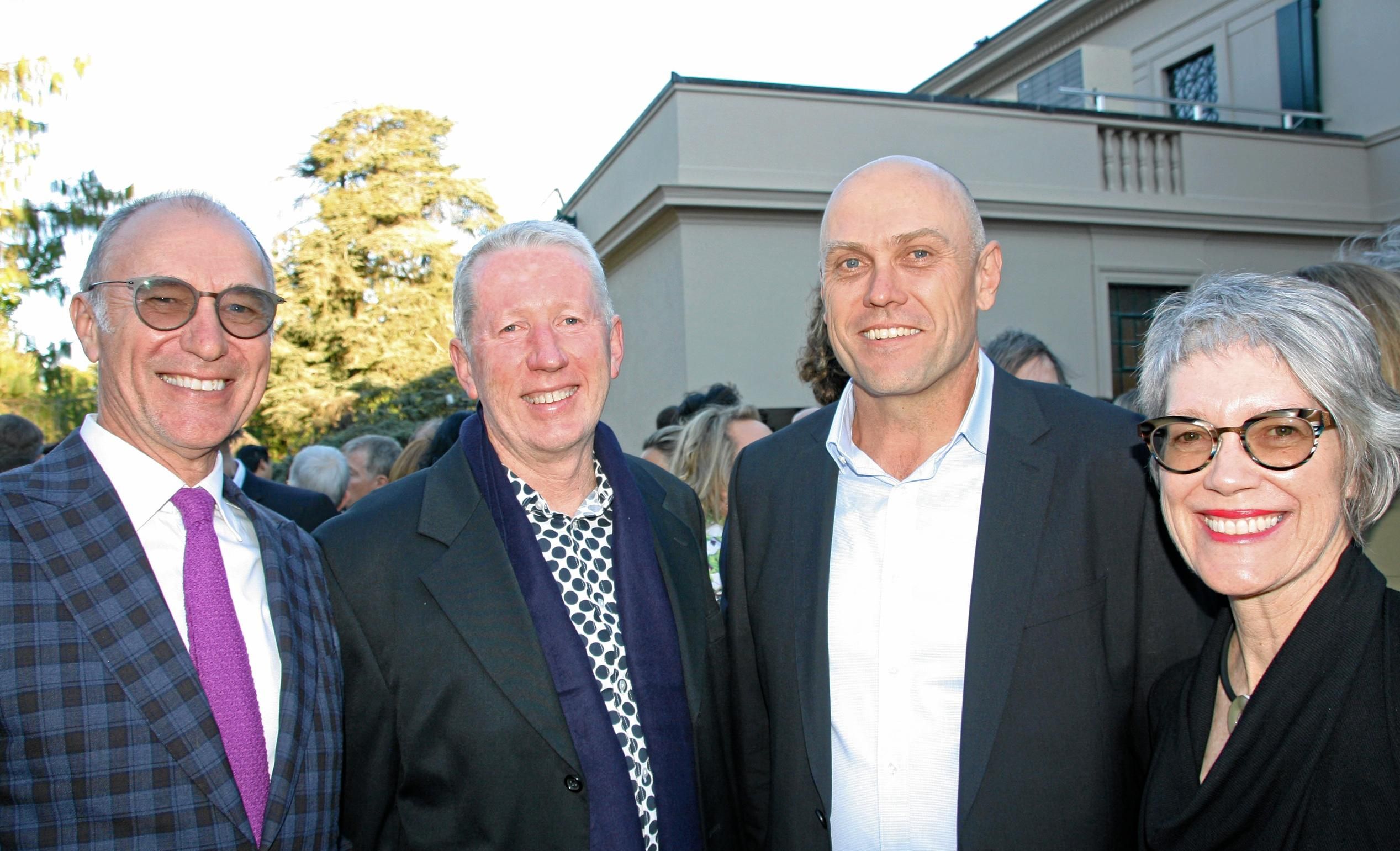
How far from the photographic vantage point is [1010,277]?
35.2 ft

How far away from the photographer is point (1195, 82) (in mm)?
14617

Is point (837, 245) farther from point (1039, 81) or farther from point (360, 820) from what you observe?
point (1039, 81)

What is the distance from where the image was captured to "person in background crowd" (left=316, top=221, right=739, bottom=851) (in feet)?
7.02

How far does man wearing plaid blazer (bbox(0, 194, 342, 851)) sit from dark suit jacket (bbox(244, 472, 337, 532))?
292 cm

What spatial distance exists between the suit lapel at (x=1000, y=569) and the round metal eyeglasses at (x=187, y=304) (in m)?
1.78

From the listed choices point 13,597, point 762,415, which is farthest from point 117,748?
point 762,415

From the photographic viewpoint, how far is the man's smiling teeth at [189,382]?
2027mm

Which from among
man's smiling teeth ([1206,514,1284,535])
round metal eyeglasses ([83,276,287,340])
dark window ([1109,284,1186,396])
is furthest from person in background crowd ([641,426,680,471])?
dark window ([1109,284,1186,396])

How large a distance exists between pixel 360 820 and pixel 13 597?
90 cm

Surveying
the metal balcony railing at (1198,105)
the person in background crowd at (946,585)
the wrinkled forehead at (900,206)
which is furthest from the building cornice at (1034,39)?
the person in background crowd at (946,585)

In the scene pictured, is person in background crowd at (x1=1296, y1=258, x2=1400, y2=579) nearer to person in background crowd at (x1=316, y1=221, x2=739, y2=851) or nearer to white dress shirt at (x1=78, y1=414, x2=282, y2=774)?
person in background crowd at (x1=316, y1=221, x2=739, y2=851)

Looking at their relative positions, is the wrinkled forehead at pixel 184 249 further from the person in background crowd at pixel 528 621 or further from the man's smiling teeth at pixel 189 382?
the person in background crowd at pixel 528 621

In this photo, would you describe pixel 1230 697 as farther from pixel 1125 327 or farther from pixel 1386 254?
pixel 1125 327

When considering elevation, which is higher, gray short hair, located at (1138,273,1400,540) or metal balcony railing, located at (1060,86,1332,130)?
metal balcony railing, located at (1060,86,1332,130)
